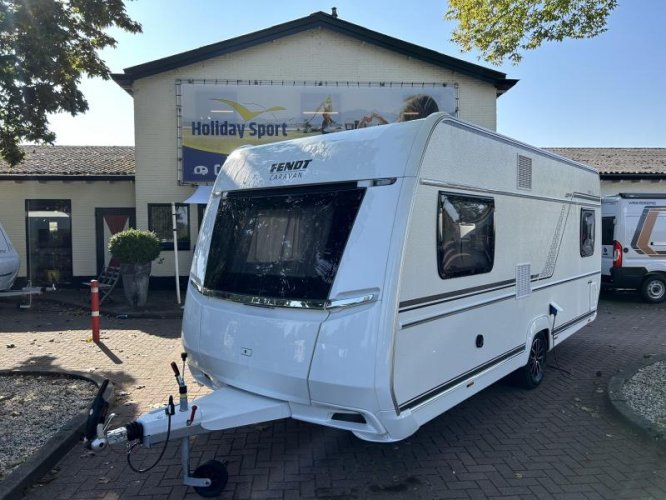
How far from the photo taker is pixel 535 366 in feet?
19.7

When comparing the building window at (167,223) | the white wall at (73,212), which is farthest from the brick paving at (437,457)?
the white wall at (73,212)

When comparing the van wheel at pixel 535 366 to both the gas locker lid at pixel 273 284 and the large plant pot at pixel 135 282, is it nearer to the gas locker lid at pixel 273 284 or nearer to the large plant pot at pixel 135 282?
the gas locker lid at pixel 273 284

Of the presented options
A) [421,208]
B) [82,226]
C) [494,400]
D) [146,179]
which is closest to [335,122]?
[146,179]

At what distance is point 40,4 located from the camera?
24.8 ft

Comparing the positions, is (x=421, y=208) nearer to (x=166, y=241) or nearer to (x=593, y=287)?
(x=593, y=287)

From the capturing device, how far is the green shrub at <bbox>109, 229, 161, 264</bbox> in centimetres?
1121

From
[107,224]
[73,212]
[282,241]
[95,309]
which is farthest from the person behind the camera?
[107,224]

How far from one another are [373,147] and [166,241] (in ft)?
37.0

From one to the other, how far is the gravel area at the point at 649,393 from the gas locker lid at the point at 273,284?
3427mm

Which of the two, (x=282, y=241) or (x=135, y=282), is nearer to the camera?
(x=282, y=241)

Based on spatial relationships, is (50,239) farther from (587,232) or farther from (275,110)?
(587,232)

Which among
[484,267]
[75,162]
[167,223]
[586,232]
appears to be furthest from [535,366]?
[75,162]

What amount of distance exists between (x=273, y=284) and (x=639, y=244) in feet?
37.0

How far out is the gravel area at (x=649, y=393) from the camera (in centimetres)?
502
